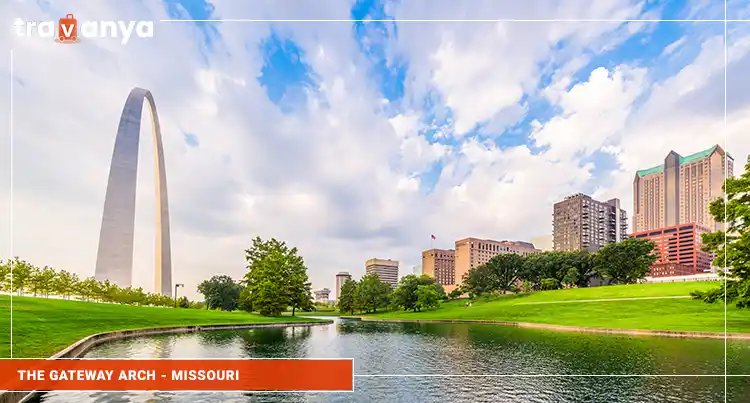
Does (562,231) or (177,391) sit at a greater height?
(562,231)

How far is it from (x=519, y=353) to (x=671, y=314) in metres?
31.7

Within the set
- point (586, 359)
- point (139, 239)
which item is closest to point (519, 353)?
point (586, 359)

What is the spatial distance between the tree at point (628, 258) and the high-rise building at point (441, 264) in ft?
144

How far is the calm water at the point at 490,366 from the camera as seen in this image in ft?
41.5

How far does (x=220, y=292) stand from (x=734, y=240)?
77.9 meters

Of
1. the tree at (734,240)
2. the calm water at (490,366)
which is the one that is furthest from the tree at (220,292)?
the tree at (734,240)

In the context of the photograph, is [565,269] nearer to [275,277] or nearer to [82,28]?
[275,277]

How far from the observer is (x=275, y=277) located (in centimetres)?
5244

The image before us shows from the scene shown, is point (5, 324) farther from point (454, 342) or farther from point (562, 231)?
point (562, 231)

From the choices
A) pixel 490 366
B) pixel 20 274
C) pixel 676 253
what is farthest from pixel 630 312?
pixel 20 274

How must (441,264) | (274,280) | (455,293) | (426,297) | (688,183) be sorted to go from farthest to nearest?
(441,264), (455,293), (426,297), (274,280), (688,183)

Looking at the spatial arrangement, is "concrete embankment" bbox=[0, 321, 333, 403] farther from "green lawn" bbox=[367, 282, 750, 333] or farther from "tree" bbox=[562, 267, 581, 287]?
"tree" bbox=[562, 267, 581, 287]

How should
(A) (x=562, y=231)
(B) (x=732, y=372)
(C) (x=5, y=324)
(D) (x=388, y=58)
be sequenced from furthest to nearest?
1. (A) (x=562, y=231)
2. (D) (x=388, y=58)
3. (C) (x=5, y=324)
4. (B) (x=732, y=372)

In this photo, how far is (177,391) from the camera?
12.9 m
